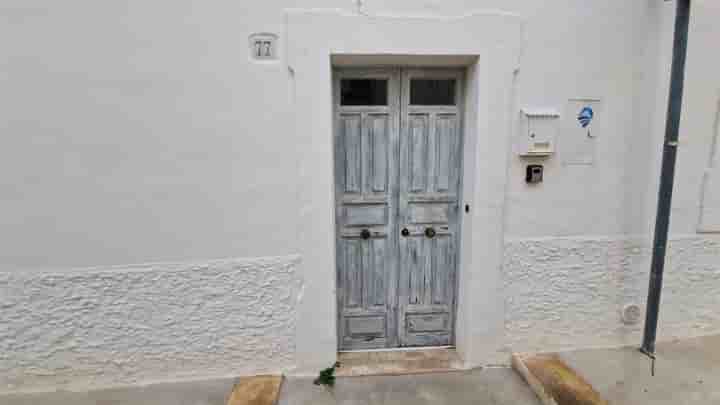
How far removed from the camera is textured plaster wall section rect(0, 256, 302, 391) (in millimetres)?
2676

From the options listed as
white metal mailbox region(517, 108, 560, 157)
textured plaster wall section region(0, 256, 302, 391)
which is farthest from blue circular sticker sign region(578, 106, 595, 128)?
textured plaster wall section region(0, 256, 302, 391)

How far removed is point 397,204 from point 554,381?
69.9 inches

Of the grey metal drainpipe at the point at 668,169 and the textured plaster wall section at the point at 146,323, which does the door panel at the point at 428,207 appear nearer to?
the textured plaster wall section at the point at 146,323

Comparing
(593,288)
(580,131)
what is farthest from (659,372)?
(580,131)

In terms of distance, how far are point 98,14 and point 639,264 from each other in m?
4.51

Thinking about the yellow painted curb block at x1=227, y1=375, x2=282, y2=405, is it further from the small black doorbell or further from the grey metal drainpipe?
the grey metal drainpipe

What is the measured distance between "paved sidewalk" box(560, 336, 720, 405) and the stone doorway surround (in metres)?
0.69

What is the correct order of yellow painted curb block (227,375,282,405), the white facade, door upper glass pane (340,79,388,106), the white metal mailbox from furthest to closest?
door upper glass pane (340,79,388,106) → the white metal mailbox → yellow painted curb block (227,375,282,405) → the white facade

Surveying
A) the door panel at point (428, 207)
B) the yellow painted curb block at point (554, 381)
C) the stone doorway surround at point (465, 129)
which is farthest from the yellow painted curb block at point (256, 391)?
the yellow painted curb block at point (554, 381)

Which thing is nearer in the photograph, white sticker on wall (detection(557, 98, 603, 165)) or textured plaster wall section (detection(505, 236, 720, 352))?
white sticker on wall (detection(557, 98, 603, 165))

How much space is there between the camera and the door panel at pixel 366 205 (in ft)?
9.67

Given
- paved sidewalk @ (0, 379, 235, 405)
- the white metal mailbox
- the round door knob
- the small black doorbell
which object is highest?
the white metal mailbox

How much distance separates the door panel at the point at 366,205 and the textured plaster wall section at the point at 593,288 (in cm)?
102

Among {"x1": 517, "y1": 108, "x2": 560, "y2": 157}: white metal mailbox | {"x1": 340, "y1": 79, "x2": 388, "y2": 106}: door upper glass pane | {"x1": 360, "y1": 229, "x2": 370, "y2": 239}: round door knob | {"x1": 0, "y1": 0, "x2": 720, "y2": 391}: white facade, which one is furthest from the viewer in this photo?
{"x1": 360, "y1": 229, "x2": 370, "y2": 239}: round door knob
